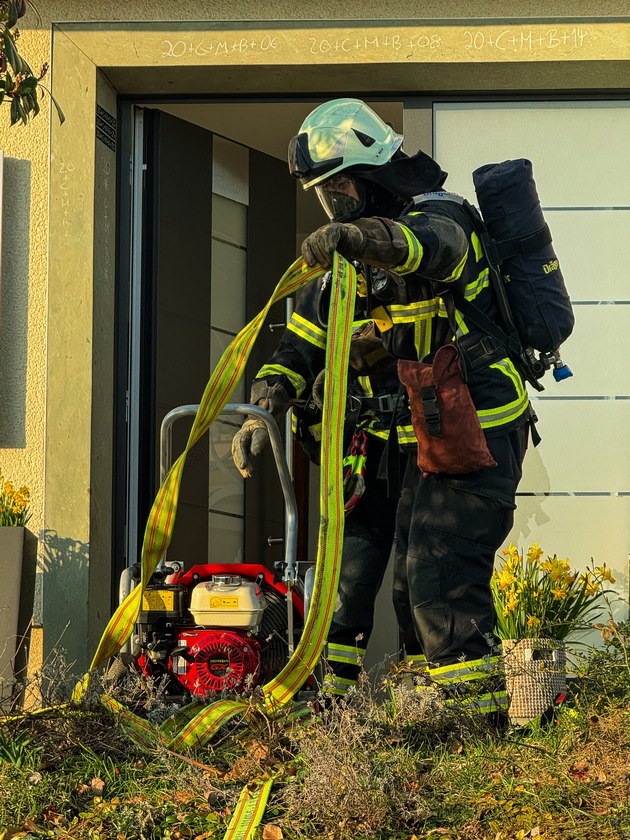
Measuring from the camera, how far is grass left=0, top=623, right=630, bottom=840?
371 centimetres

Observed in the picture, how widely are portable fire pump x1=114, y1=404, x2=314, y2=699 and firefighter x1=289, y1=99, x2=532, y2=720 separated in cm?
45

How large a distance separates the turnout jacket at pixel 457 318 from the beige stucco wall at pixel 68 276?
2309mm

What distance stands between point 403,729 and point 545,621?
5.48ft

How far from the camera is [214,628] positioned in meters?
5.21

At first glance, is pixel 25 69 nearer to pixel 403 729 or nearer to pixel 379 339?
pixel 379 339

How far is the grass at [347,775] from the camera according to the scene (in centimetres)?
371

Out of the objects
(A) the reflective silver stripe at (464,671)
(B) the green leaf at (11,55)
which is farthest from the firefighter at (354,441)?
(B) the green leaf at (11,55)

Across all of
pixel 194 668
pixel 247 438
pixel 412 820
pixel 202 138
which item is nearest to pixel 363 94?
pixel 202 138

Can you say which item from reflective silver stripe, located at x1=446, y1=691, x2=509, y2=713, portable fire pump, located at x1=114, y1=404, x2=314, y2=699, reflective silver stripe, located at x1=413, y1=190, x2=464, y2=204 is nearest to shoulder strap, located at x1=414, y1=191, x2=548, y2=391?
reflective silver stripe, located at x1=413, y1=190, x2=464, y2=204

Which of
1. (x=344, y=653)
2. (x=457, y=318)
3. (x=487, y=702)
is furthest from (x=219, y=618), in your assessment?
(x=457, y=318)

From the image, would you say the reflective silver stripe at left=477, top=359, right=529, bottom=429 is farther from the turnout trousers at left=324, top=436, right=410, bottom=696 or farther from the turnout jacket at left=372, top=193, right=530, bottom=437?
the turnout trousers at left=324, top=436, right=410, bottom=696

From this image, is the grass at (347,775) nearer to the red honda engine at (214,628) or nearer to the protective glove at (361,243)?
the red honda engine at (214,628)

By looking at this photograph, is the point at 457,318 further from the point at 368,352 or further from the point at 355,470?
the point at 355,470

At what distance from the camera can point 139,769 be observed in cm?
423
